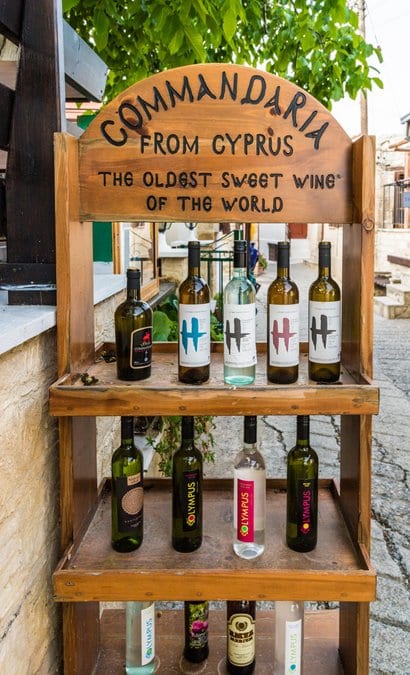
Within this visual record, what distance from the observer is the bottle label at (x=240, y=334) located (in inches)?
47.3

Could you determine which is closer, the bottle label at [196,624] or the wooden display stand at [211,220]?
the wooden display stand at [211,220]

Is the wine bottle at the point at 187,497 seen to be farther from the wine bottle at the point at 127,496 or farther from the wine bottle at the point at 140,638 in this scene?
the wine bottle at the point at 140,638

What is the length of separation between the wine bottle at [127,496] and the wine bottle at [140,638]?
0.52ft

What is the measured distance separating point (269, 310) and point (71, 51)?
0.87 m

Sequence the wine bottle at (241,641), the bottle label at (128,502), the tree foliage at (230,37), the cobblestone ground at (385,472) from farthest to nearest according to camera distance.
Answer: the tree foliage at (230,37)
the cobblestone ground at (385,472)
the wine bottle at (241,641)
the bottle label at (128,502)

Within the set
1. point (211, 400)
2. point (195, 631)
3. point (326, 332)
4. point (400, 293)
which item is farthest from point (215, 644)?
point (400, 293)

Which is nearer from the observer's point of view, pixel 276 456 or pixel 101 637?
pixel 101 637

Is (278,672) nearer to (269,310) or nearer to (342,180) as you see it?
(269,310)

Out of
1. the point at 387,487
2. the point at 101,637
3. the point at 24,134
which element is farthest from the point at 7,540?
the point at 387,487

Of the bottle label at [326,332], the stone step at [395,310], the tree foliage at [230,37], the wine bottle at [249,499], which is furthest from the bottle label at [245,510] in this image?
the stone step at [395,310]

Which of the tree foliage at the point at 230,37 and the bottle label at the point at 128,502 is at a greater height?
the tree foliage at the point at 230,37

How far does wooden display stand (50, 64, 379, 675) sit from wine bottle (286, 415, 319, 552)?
33mm

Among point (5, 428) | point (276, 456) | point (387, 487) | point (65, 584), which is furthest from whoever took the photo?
point (276, 456)

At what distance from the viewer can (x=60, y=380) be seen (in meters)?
1.18
